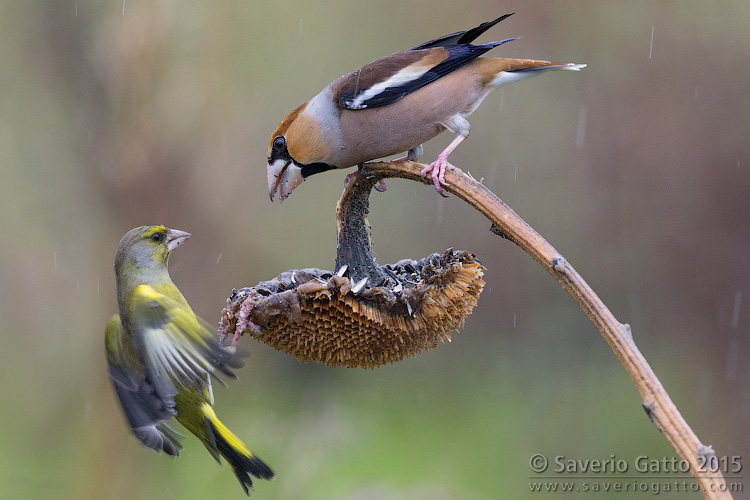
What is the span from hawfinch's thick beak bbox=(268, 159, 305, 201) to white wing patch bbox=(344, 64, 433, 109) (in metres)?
0.35

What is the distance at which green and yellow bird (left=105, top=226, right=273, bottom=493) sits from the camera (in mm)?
2275

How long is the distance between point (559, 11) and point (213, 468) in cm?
462

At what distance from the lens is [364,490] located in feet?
15.9

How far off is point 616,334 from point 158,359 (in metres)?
1.42

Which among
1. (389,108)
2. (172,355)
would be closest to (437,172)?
(389,108)

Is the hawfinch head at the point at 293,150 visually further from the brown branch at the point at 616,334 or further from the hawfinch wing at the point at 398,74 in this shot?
the brown branch at the point at 616,334

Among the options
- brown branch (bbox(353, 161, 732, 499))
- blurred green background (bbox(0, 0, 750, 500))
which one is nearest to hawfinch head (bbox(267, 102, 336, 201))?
brown branch (bbox(353, 161, 732, 499))

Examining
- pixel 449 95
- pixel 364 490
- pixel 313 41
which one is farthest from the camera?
pixel 313 41

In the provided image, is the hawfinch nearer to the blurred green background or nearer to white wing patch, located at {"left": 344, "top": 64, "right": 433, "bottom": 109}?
white wing patch, located at {"left": 344, "top": 64, "right": 433, "bottom": 109}

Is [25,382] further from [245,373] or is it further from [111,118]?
[111,118]

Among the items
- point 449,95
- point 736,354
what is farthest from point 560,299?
point 449,95

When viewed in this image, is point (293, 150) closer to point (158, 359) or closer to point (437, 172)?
point (437, 172)

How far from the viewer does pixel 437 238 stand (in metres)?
6.24

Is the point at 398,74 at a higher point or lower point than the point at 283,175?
higher
